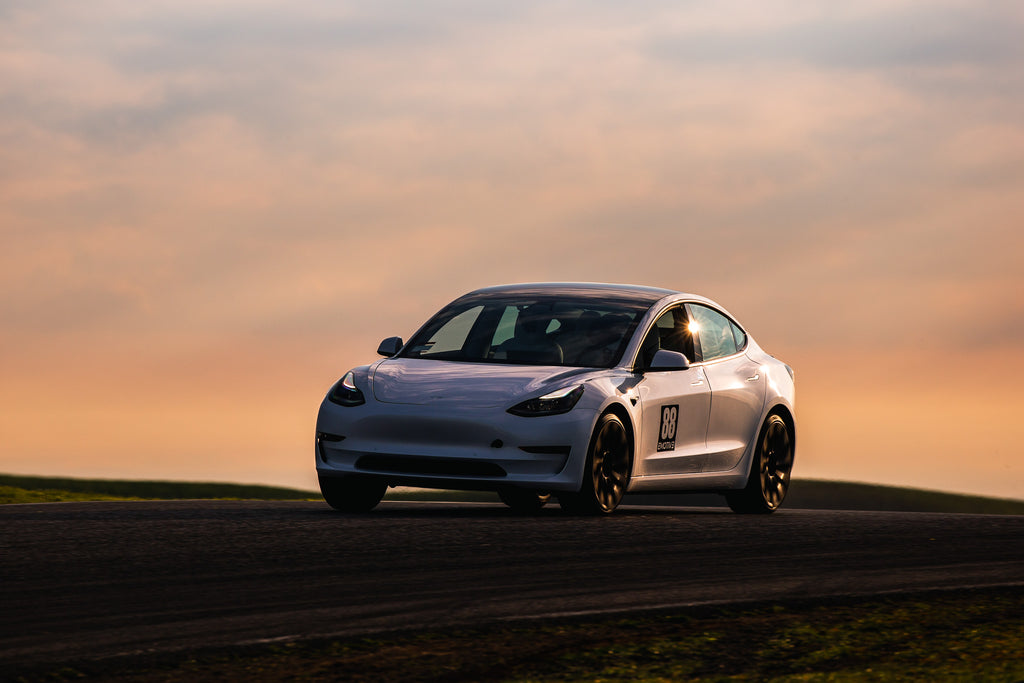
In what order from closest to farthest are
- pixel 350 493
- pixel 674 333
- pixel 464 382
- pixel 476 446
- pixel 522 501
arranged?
pixel 476 446 < pixel 464 382 < pixel 350 493 < pixel 522 501 < pixel 674 333

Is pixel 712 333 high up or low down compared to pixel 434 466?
up

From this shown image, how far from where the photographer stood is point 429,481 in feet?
36.3

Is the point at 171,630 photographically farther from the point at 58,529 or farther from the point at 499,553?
the point at 58,529

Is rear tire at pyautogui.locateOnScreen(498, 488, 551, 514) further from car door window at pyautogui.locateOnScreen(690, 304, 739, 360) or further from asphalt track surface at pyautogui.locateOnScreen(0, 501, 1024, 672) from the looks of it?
car door window at pyautogui.locateOnScreen(690, 304, 739, 360)

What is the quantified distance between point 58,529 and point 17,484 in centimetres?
825

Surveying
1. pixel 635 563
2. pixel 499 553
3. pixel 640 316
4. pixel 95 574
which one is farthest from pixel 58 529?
pixel 640 316

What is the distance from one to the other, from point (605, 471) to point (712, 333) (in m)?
2.41

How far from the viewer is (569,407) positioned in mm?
11008

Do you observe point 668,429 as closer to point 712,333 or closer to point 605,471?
point 605,471

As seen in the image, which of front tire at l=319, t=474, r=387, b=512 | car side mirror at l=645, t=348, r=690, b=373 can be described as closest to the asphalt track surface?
front tire at l=319, t=474, r=387, b=512

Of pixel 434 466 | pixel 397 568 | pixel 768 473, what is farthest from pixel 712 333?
pixel 397 568

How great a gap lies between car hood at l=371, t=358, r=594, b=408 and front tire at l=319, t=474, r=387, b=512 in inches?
30.8

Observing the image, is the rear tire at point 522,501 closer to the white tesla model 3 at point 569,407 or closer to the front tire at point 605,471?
the white tesla model 3 at point 569,407

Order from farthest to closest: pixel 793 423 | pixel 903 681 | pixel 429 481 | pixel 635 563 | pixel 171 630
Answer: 1. pixel 793 423
2. pixel 429 481
3. pixel 635 563
4. pixel 171 630
5. pixel 903 681
